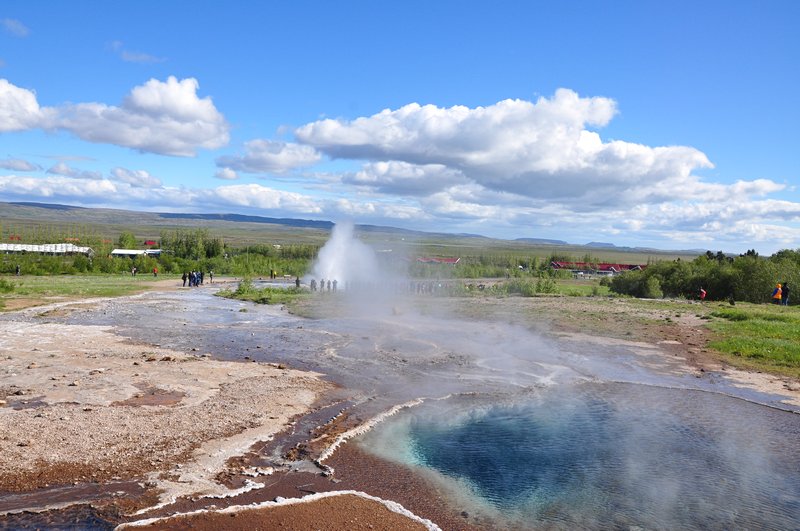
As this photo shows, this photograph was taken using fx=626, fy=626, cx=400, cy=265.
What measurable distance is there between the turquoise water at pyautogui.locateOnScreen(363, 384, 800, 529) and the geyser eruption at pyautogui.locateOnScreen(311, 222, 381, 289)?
38492 mm

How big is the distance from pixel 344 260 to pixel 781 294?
32621mm

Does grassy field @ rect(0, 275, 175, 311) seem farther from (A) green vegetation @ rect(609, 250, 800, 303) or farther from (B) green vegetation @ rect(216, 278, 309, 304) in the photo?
(A) green vegetation @ rect(609, 250, 800, 303)

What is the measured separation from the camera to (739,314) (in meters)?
29.3

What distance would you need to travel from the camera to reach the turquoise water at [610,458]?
8.96 meters

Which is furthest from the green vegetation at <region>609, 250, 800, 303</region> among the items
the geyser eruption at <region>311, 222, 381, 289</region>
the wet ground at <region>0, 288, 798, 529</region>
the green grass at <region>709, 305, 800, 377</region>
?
the geyser eruption at <region>311, 222, 381, 289</region>

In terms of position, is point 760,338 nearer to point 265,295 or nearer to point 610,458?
point 610,458

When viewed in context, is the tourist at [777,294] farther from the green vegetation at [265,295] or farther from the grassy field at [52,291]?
the grassy field at [52,291]

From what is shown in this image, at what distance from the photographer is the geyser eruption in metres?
53.5

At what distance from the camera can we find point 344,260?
54594 mm

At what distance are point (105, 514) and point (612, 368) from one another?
15.4 meters

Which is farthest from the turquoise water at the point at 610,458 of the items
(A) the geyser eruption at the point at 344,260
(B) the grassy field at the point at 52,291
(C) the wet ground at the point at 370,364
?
(A) the geyser eruption at the point at 344,260

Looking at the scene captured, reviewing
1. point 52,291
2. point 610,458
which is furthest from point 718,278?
point 52,291

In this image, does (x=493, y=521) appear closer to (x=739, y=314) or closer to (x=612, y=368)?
(x=612, y=368)

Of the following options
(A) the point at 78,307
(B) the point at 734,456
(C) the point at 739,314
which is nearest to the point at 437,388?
(B) the point at 734,456
